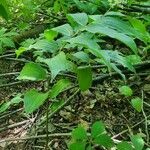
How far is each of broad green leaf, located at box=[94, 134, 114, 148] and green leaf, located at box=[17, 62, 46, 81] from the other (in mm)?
425

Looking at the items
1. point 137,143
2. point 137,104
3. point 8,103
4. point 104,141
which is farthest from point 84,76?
point 137,104

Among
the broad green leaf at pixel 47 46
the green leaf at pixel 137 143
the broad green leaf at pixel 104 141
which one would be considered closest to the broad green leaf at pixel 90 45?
the broad green leaf at pixel 47 46

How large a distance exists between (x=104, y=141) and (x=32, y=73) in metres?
0.48

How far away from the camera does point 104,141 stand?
4.50 feet

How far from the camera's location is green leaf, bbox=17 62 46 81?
41.3 inches

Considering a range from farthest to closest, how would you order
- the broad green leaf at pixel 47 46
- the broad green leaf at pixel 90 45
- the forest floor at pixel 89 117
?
the forest floor at pixel 89 117, the broad green leaf at pixel 47 46, the broad green leaf at pixel 90 45

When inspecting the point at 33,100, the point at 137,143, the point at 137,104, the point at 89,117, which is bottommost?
the point at 89,117

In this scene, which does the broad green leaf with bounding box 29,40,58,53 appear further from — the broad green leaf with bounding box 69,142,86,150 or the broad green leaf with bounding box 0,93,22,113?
the broad green leaf with bounding box 0,93,22,113

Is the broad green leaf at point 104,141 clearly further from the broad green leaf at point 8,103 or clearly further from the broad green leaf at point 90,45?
the broad green leaf at point 90,45

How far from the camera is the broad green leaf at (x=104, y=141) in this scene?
1.37 meters

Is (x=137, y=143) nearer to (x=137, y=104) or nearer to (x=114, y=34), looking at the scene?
(x=137, y=104)

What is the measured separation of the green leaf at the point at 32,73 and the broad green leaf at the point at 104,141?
1.39 feet

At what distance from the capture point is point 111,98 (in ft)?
7.04

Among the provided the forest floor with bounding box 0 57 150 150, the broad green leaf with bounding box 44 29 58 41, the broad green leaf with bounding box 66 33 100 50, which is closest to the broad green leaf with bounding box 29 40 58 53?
the broad green leaf with bounding box 44 29 58 41
